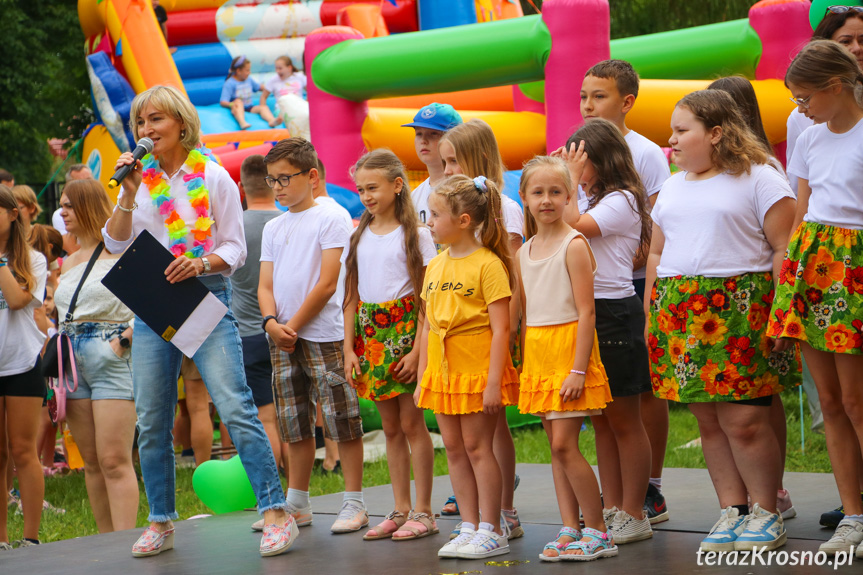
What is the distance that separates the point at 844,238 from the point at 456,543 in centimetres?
169

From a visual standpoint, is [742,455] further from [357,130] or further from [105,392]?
[357,130]

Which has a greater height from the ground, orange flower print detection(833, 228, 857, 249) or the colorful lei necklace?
the colorful lei necklace

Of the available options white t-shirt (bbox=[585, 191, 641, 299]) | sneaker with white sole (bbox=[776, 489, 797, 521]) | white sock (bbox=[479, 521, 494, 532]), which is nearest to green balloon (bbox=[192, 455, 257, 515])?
white sock (bbox=[479, 521, 494, 532])

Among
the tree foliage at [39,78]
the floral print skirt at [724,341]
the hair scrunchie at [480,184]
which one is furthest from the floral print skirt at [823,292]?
the tree foliage at [39,78]

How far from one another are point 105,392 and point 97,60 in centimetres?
686

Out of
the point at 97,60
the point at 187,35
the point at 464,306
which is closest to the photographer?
the point at 464,306

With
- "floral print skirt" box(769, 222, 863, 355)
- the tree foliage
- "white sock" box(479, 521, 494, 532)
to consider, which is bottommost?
"white sock" box(479, 521, 494, 532)

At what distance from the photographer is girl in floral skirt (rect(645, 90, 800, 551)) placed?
3.40 metres

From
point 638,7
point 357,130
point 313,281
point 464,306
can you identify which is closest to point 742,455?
point 464,306

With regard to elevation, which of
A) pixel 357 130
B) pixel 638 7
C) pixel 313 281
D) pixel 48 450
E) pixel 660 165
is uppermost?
pixel 638 7

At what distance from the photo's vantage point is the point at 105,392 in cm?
459

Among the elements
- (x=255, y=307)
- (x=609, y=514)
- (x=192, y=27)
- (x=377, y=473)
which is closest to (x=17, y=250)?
(x=255, y=307)

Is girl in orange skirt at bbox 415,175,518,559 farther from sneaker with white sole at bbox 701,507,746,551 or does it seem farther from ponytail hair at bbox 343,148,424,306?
sneaker with white sole at bbox 701,507,746,551

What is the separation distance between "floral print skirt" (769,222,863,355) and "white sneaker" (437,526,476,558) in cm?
129
